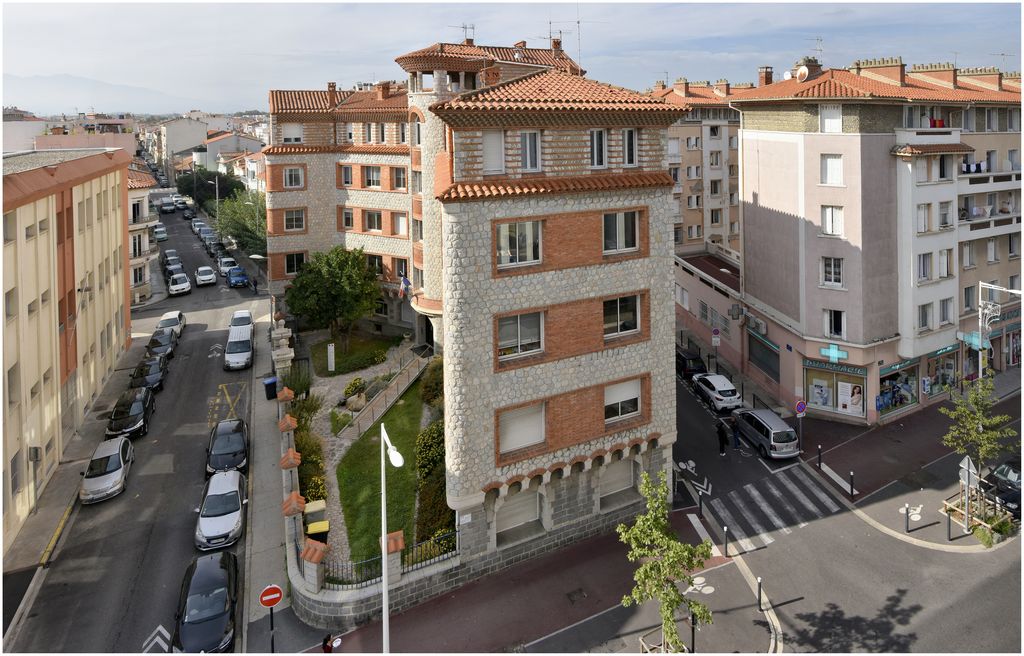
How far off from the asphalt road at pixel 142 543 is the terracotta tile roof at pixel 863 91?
1306 inches

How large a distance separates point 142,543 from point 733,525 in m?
22.0

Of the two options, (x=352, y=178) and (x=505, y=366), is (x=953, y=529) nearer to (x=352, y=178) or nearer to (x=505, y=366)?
(x=505, y=366)

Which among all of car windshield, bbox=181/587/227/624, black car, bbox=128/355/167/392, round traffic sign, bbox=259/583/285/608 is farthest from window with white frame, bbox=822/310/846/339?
black car, bbox=128/355/167/392

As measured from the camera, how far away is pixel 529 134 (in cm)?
2338

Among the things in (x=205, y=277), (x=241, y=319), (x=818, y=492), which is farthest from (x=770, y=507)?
(x=205, y=277)

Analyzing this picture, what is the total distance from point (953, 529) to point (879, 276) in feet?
45.5

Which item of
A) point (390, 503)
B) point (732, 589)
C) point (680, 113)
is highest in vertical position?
point (680, 113)

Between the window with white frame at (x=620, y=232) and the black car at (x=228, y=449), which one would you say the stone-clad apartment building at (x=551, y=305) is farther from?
the black car at (x=228, y=449)

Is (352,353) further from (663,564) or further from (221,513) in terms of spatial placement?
(663,564)

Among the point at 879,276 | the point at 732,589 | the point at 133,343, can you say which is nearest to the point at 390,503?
the point at 732,589

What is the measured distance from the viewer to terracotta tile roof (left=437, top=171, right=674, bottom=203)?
2202cm

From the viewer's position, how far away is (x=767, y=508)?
28.7 meters

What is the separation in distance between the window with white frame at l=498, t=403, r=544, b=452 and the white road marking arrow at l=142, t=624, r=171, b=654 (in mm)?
11393

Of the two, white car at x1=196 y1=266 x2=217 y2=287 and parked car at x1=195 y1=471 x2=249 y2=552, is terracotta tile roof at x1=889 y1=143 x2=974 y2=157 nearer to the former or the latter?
parked car at x1=195 y1=471 x2=249 y2=552
